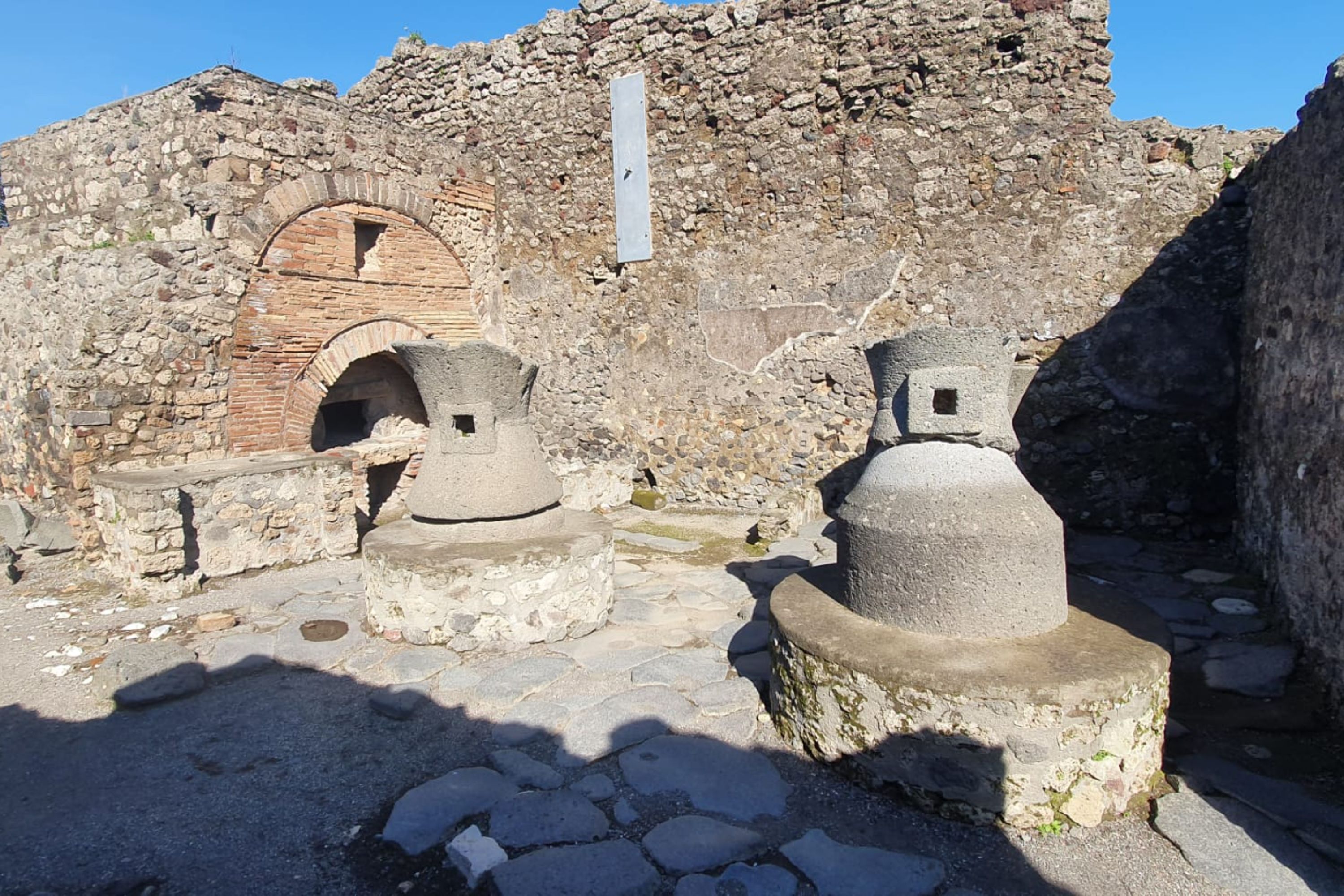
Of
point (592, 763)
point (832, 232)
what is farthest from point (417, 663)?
point (832, 232)

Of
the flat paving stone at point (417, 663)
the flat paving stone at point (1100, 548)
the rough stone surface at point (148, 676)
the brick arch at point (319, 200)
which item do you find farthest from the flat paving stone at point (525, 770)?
the brick arch at point (319, 200)

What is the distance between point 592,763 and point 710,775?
0.49 m

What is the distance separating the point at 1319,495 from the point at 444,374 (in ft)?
15.7

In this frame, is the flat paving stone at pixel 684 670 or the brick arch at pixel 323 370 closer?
the flat paving stone at pixel 684 670

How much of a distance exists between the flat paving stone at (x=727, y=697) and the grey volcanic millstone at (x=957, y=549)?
73cm

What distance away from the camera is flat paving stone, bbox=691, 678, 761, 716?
141 inches

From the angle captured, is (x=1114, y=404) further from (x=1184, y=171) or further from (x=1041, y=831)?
(x=1041, y=831)

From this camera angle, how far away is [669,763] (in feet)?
10.3

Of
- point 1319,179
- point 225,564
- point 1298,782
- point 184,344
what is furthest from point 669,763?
point 184,344

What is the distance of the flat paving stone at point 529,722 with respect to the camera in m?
3.42

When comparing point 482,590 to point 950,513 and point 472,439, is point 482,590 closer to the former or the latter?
point 472,439

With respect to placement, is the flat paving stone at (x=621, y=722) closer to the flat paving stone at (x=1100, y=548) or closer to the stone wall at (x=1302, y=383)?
the stone wall at (x=1302, y=383)

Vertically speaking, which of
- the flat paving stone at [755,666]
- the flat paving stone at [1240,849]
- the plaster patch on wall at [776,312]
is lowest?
the flat paving stone at [1240,849]

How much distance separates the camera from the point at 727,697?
12.1 feet
